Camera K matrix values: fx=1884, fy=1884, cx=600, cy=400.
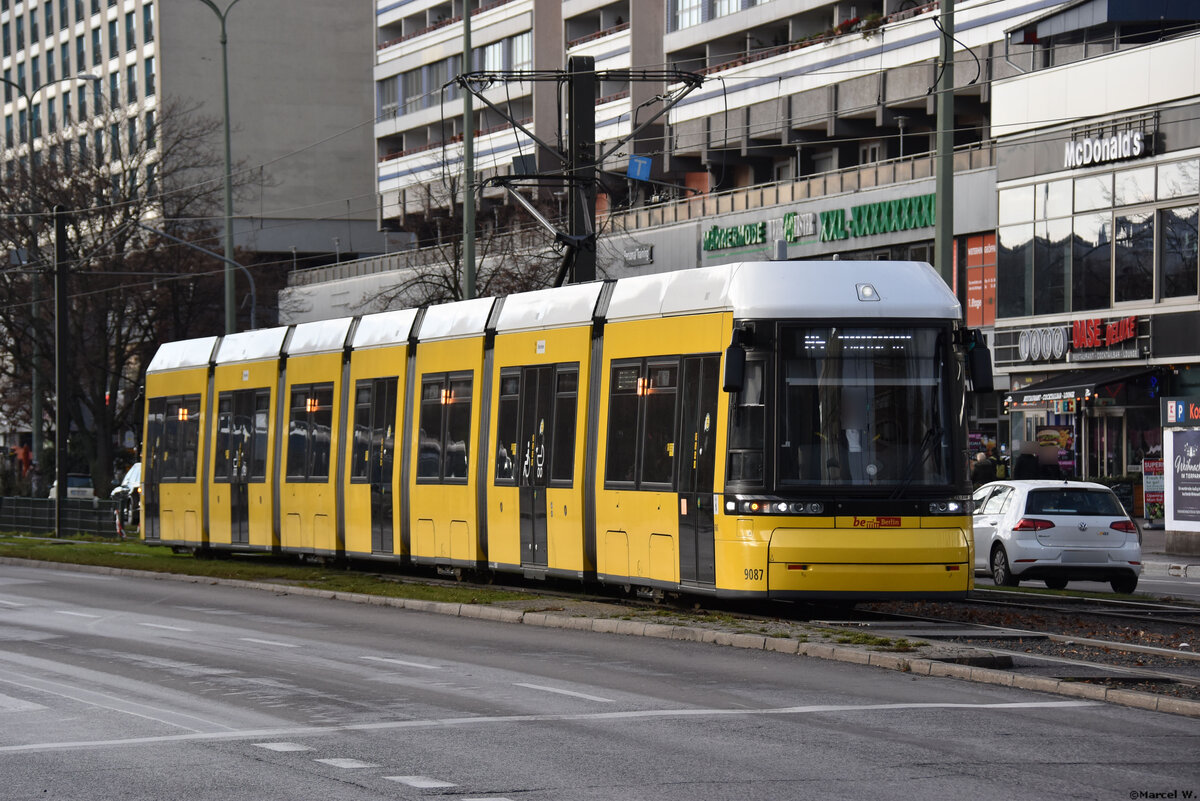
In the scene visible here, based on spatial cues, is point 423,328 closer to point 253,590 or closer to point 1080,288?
point 253,590

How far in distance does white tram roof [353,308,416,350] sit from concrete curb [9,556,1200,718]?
12.1ft

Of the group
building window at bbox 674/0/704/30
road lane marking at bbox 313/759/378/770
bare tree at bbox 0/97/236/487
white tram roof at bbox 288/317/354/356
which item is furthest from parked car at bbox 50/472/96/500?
road lane marking at bbox 313/759/378/770

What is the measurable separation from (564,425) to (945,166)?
24.3ft

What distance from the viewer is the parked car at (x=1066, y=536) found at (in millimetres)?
23453

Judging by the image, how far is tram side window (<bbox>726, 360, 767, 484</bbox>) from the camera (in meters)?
16.7

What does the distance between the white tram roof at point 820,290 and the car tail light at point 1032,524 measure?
23.1 feet

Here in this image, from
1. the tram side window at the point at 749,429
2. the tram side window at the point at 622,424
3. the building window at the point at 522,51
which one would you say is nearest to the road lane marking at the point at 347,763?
the tram side window at the point at 749,429

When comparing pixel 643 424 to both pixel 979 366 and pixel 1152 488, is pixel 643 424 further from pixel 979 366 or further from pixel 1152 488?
pixel 1152 488

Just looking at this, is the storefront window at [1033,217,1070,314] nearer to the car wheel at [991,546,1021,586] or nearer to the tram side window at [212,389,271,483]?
the car wheel at [991,546,1021,586]

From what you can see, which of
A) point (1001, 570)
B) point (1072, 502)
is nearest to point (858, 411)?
point (1072, 502)

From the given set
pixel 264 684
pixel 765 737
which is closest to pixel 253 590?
pixel 264 684

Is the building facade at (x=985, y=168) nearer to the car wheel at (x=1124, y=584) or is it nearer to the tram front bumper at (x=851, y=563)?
the car wheel at (x=1124, y=584)

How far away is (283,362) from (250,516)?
2.57 meters

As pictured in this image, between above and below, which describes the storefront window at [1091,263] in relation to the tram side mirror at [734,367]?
above
